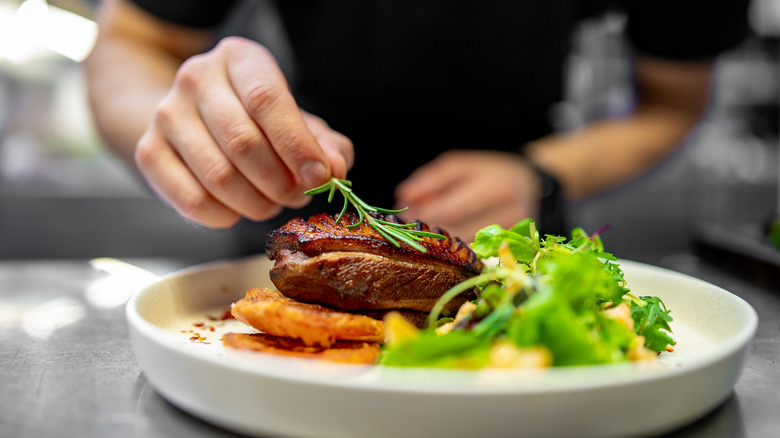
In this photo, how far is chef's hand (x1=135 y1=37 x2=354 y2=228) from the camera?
4.64 ft

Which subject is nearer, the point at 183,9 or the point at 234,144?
the point at 234,144

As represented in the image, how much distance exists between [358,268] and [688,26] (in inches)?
103

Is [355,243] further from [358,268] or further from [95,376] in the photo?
[95,376]

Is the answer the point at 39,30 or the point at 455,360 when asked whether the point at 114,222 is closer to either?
the point at 39,30

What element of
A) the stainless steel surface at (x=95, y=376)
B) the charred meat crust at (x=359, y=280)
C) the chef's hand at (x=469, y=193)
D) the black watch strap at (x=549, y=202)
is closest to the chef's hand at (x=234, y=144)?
the charred meat crust at (x=359, y=280)

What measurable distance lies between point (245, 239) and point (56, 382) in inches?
71.1

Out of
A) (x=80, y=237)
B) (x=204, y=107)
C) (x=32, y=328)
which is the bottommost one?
(x=80, y=237)

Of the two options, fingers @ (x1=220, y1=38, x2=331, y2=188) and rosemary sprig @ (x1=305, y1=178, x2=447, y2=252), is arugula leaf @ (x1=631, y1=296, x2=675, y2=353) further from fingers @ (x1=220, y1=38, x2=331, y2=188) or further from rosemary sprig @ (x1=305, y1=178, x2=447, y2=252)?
fingers @ (x1=220, y1=38, x2=331, y2=188)

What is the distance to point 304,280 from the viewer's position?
4.15ft

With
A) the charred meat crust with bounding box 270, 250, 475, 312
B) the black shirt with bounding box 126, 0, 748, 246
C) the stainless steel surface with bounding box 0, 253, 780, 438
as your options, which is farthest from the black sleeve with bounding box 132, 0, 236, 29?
the charred meat crust with bounding box 270, 250, 475, 312

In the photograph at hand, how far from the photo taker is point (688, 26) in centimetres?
305

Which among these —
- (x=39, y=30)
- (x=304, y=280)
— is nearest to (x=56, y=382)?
(x=304, y=280)

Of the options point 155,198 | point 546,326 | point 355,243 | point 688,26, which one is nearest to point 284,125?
point 355,243

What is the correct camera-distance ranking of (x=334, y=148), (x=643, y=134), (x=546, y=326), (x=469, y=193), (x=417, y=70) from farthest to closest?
(x=643, y=134)
(x=417, y=70)
(x=469, y=193)
(x=334, y=148)
(x=546, y=326)
